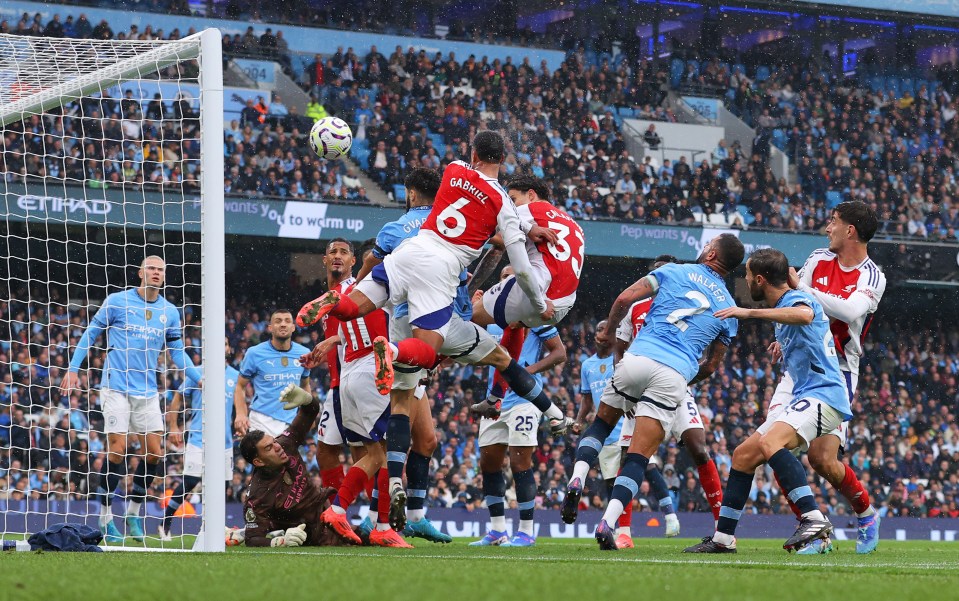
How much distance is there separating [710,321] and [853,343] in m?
1.58

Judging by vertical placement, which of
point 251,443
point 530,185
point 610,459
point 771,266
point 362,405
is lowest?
point 610,459

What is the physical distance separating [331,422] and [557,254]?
2.11 meters

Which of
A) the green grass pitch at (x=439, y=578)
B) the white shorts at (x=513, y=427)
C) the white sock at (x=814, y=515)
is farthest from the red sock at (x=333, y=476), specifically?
the white sock at (x=814, y=515)

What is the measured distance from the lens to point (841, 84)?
94.8 ft

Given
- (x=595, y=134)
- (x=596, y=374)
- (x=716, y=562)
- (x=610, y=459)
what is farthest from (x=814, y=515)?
(x=595, y=134)

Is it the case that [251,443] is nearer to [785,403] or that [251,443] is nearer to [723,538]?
[723,538]

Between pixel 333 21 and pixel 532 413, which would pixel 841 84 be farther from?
pixel 532 413

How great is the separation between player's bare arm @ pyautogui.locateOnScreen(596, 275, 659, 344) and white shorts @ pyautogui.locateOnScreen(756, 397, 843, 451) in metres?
1.15

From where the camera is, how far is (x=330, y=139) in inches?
376

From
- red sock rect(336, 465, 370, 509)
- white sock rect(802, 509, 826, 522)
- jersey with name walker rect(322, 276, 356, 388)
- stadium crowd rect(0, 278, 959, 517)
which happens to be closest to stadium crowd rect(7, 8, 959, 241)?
stadium crowd rect(0, 278, 959, 517)

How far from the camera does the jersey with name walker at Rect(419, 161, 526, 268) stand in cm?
710

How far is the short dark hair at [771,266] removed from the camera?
7211 mm

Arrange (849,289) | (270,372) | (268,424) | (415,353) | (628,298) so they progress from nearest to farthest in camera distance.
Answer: (415,353) → (628,298) → (849,289) → (270,372) → (268,424)

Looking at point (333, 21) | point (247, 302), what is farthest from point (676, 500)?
point (333, 21)
